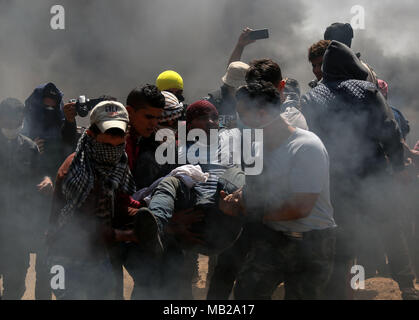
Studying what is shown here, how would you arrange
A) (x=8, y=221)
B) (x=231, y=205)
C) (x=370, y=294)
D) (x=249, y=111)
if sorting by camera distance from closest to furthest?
1. (x=249, y=111)
2. (x=231, y=205)
3. (x=8, y=221)
4. (x=370, y=294)

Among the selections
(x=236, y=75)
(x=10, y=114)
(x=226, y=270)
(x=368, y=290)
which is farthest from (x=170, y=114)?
(x=368, y=290)

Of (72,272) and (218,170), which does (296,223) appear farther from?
(72,272)

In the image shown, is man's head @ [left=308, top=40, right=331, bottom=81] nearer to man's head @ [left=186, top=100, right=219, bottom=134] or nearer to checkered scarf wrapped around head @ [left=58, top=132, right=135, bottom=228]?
man's head @ [left=186, top=100, right=219, bottom=134]

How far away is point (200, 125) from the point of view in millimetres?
2895

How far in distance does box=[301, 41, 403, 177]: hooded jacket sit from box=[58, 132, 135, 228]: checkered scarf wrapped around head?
4.44ft

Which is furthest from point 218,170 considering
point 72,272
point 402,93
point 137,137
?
point 402,93

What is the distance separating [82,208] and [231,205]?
0.79 metres

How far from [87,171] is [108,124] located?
0.89 feet

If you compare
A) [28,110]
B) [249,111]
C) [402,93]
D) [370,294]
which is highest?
[402,93]

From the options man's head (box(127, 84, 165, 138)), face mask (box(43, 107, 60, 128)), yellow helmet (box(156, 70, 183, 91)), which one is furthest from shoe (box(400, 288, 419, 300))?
face mask (box(43, 107, 60, 128))

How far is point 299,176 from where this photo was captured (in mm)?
2246

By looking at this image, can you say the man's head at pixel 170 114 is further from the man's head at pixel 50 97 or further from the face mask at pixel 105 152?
the man's head at pixel 50 97

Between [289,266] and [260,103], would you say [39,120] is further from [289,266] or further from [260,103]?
[289,266]

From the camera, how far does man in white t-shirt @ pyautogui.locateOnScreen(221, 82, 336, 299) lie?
2.28 meters
